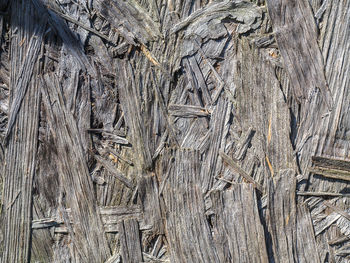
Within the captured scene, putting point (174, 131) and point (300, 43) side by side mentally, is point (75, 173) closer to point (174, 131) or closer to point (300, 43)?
point (174, 131)

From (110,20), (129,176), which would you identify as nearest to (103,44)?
(110,20)

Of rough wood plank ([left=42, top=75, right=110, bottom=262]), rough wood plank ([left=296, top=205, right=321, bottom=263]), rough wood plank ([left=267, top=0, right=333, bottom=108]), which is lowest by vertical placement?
rough wood plank ([left=296, top=205, right=321, bottom=263])

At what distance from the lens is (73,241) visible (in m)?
1.55

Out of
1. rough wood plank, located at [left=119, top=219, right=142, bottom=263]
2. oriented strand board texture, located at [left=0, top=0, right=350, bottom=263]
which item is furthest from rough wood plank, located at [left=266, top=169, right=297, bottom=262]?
rough wood plank, located at [left=119, top=219, right=142, bottom=263]

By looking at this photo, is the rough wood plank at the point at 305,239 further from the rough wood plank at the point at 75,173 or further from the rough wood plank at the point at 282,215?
the rough wood plank at the point at 75,173

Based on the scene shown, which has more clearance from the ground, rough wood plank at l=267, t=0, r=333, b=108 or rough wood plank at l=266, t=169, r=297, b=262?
rough wood plank at l=267, t=0, r=333, b=108

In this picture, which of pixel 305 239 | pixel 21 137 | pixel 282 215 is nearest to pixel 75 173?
pixel 21 137

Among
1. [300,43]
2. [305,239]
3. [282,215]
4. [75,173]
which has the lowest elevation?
[305,239]

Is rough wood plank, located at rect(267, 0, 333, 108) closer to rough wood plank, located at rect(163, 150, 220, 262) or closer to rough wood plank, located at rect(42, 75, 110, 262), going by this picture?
rough wood plank, located at rect(163, 150, 220, 262)

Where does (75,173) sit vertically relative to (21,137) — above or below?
below

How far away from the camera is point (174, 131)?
59.5 inches

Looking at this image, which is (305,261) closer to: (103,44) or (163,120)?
(163,120)

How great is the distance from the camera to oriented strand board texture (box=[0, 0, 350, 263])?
1456mm

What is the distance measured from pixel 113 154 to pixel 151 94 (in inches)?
11.7
